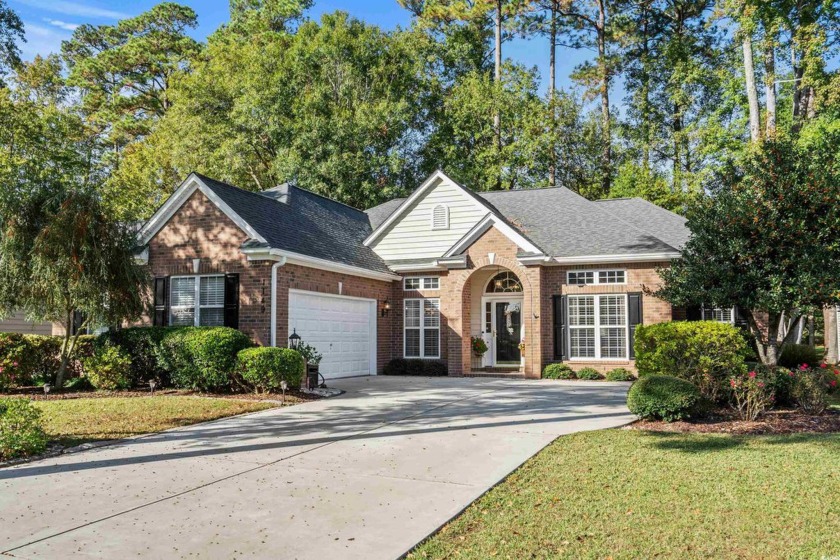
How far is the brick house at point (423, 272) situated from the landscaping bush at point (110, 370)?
195 cm

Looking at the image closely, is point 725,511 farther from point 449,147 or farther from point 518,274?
point 449,147

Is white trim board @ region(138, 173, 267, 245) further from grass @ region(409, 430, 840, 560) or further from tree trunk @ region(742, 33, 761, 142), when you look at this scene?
tree trunk @ region(742, 33, 761, 142)

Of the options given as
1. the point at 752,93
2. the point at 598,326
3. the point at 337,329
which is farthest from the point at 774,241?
the point at 752,93

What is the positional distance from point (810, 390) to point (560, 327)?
26.1 feet

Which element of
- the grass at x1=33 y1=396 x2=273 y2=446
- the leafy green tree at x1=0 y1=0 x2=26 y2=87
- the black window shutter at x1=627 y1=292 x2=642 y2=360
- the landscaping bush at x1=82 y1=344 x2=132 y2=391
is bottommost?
the grass at x1=33 y1=396 x2=273 y2=446

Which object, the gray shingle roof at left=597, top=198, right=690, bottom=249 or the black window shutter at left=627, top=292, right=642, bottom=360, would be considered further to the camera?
the gray shingle roof at left=597, top=198, right=690, bottom=249

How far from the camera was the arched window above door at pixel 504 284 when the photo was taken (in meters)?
20.2

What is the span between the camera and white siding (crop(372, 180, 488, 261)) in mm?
19781

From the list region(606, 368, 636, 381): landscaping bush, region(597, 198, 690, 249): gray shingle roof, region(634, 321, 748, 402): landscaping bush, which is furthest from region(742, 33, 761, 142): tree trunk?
region(634, 321, 748, 402): landscaping bush

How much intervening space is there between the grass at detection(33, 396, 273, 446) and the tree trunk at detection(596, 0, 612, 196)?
2466cm

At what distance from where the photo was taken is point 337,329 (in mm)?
17391

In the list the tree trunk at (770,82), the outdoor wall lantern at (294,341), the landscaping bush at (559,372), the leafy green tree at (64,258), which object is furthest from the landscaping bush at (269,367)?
the tree trunk at (770,82)

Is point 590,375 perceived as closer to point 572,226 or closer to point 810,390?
point 572,226

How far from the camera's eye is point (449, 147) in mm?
31812
